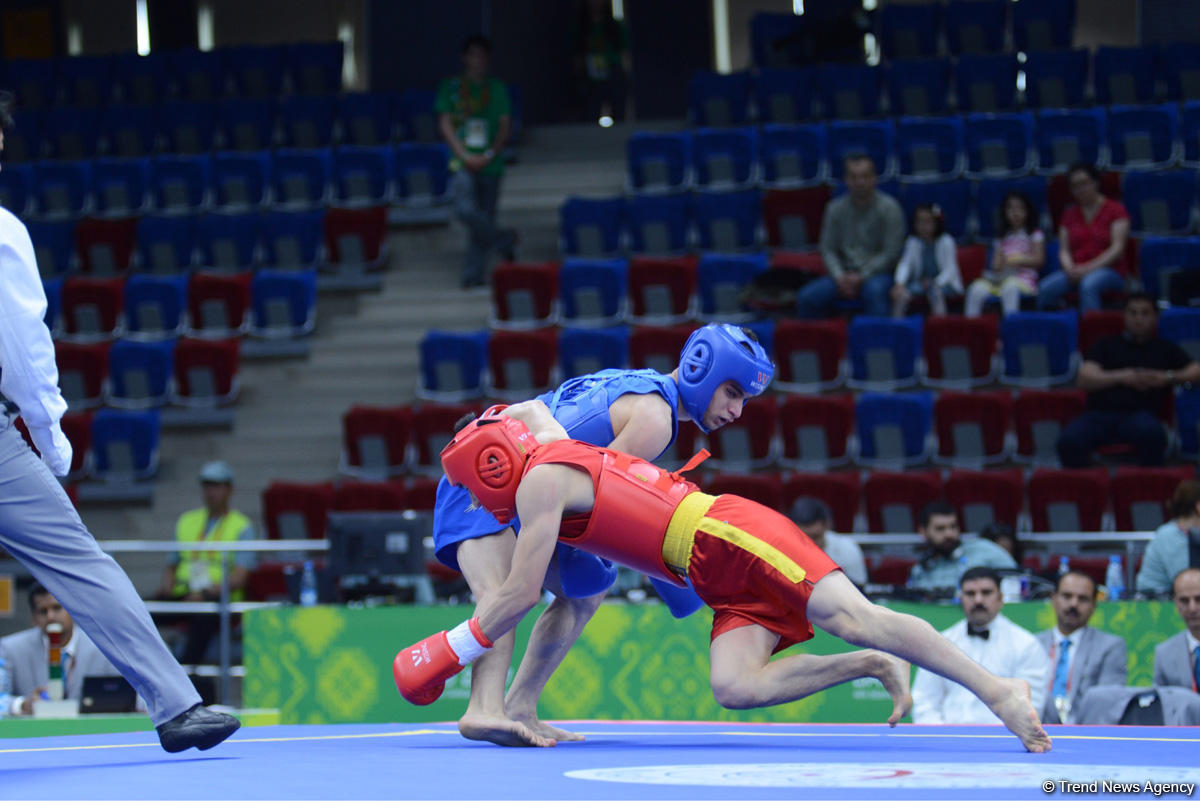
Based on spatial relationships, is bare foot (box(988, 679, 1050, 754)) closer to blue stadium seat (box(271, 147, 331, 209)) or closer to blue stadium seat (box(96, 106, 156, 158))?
blue stadium seat (box(271, 147, 331, 209))

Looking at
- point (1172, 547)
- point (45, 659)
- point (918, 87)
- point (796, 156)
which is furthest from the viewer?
point (918, 87)

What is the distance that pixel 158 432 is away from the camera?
12.2 metres

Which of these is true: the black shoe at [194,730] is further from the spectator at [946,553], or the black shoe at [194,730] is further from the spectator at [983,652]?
the spectator at [946,553]

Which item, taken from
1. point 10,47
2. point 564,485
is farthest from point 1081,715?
point 10,47

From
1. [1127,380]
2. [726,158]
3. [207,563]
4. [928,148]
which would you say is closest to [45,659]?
[207,563]

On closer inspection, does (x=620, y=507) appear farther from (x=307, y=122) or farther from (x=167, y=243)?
(x=307, y=122)

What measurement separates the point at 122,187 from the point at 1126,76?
900cm

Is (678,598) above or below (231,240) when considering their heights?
below

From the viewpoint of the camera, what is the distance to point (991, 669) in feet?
22.9

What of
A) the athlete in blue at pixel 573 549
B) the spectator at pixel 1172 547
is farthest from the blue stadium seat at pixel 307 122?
the athlete in blue at pixel 573 549

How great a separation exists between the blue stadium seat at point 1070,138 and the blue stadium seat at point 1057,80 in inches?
40.8

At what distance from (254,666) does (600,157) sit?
8.42 meters

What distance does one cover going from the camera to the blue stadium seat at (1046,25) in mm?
14633

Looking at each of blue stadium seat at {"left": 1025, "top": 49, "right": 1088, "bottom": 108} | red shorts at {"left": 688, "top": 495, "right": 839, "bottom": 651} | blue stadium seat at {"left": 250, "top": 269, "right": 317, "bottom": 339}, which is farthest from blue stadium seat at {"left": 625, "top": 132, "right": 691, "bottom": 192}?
red shorts at {"left": 688, "top": 495, "right": 839, "bottom": 651}
